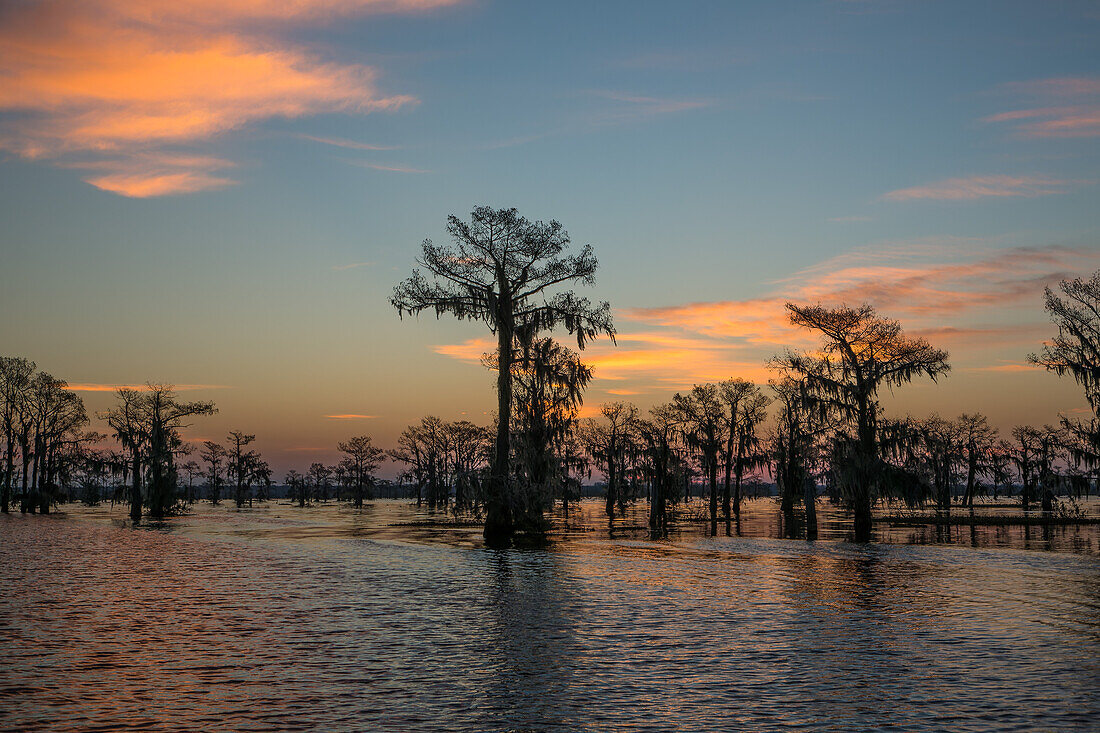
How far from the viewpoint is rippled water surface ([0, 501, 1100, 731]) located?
29.9ft

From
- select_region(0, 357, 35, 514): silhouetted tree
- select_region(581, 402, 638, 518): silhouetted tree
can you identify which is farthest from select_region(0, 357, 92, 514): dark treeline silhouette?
select_region(581, 402, 638, 518): silhouetted tree

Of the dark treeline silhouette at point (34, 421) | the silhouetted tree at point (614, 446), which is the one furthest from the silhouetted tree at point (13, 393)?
the silhouetted tree at point (614, 446)

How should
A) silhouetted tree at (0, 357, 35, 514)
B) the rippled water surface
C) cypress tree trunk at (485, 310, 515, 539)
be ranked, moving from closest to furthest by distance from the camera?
the rippled water surface
cypress tree trunk at (485, 310, 515, 539)
silhouetted tree at (0, 357, 35, 514)

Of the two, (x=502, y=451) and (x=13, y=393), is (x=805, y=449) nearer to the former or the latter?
(x=502, y=451)

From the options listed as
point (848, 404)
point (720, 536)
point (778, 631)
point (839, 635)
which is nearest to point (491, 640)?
point (778, 631)

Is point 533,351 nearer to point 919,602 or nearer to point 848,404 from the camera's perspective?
point 848,404

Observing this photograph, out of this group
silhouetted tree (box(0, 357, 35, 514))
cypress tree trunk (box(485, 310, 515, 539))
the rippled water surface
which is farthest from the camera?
silhouetted tree (box(0, 357, 35, 514))

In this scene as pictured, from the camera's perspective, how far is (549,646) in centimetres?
1322

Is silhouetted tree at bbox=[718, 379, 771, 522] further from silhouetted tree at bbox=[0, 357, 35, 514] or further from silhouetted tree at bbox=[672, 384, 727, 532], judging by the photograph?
silhouetted tree at bbox=[0, 357, 35, 514]

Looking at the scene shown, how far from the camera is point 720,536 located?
148 ft

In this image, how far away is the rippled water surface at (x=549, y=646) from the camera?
912 centimetres

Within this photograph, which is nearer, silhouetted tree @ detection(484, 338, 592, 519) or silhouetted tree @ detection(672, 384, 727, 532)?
silhouetted tree @ detection(484, 338, 592, 519)

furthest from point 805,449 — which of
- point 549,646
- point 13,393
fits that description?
point 13,393

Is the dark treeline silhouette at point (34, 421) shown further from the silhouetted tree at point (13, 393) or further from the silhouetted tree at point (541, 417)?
the silhouetted tree at point (541, 417)
